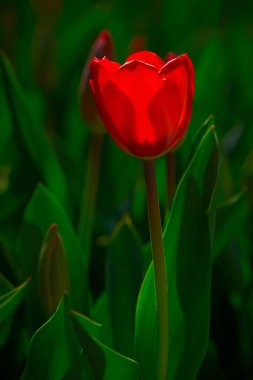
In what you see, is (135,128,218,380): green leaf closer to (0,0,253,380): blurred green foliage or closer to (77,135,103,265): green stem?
(0,0,253,380): blurred green foliage

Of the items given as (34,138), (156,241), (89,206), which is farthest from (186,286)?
(34,138)

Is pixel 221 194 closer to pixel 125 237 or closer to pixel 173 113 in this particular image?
pixel 125 237

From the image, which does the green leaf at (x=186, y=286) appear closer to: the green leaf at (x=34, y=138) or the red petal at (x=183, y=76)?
the red petal at (x=183, y=76)

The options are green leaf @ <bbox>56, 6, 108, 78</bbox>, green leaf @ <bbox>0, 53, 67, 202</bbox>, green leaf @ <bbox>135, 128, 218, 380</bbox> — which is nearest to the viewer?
green leaf @ <bbox>135, 128, 218, 380</bbox>

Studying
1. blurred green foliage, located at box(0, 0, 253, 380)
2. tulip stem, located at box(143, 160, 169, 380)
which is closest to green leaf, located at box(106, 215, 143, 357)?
blurred green foliage, located at box(0, 0, 253, 380)

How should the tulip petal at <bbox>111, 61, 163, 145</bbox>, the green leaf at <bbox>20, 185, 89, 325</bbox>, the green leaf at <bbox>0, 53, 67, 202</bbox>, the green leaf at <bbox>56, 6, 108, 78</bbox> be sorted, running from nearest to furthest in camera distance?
the tulip petal at <bbox>111, 61, 163, 145</bbox> → the green leaf at <bbox>20, 185, 89, 325</bbox> → the green leaf at <bbox>0, 53, 67, 202</bbox> → the green leaf at <bbox>56, 6, 108, 78</bbox>

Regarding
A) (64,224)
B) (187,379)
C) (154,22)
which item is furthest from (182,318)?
(154,22)

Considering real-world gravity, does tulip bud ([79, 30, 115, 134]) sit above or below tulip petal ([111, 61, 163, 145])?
above
